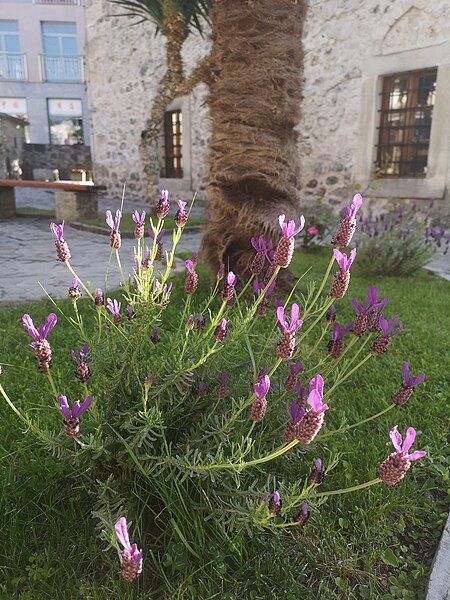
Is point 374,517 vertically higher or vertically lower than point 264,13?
lower

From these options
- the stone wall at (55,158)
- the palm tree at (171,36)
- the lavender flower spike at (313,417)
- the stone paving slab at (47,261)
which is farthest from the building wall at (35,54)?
the lavender flower spike at (313,417)

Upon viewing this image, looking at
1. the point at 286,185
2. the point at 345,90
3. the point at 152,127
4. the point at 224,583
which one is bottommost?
the point at 224,583

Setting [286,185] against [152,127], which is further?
[152,127]

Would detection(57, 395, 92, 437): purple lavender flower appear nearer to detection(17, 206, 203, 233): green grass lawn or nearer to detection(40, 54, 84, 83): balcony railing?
detection(17, 206, 203, 233): green grass lawn

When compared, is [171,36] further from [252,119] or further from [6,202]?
[252,119]

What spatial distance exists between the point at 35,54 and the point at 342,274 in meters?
27.5

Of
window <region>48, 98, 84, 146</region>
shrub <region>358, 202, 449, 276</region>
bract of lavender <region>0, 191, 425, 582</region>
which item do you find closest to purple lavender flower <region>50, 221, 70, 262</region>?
bract of lavender <region>0, 191, 425, 582</region>

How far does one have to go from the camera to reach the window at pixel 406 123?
7.77 metres

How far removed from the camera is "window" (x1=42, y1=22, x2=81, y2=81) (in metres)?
24.2

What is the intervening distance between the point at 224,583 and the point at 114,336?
0.80 m

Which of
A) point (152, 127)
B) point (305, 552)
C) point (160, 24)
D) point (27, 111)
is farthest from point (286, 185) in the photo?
point (27, 111)

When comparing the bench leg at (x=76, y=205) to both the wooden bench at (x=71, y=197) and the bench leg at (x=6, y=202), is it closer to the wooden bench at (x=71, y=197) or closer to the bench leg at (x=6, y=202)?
the wooden bench at (x=71, y=197)

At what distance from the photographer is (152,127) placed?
27.5 ft

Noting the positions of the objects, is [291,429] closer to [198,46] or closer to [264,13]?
[264,13]
